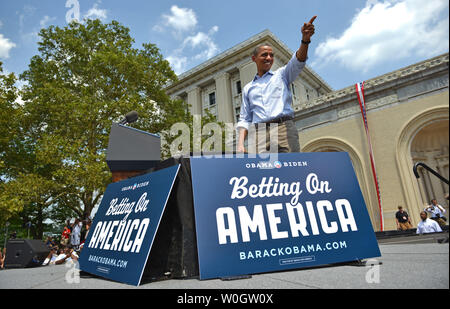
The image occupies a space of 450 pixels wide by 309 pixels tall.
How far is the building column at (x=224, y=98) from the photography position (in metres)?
27.3

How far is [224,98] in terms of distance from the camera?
27.5 m

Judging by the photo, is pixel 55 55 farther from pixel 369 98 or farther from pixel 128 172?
pixel 369 98

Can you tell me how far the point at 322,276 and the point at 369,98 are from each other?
1635cm

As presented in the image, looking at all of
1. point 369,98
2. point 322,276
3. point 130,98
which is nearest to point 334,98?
point 369,98

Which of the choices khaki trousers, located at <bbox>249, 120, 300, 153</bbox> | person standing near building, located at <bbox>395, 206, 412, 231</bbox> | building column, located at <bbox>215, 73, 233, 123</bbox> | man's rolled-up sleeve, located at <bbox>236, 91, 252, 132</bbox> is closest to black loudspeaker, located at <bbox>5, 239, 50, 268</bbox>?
man's rolled-up sleeve, located at <bbox>236, 91, 252, 132</bbox>

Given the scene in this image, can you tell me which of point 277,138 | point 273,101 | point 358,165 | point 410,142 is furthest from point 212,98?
point 277,138

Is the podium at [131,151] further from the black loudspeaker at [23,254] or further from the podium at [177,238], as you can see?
the black loudspeaker at [23,254]

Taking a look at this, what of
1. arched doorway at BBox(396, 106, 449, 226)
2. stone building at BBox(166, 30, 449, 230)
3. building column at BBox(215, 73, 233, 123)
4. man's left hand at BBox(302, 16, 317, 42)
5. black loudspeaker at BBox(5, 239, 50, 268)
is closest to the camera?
man's left hand at BBox(302, 16, 317, 42)

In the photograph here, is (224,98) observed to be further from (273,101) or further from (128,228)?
(128,228)

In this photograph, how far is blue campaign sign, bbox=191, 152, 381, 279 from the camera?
1982 mm

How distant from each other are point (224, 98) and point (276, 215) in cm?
2616

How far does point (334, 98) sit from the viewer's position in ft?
54.3

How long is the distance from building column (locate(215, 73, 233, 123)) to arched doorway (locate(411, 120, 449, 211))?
1647cm

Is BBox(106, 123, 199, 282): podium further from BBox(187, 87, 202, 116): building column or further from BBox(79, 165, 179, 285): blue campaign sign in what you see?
BBox(187, 87, 202, 116): building column
